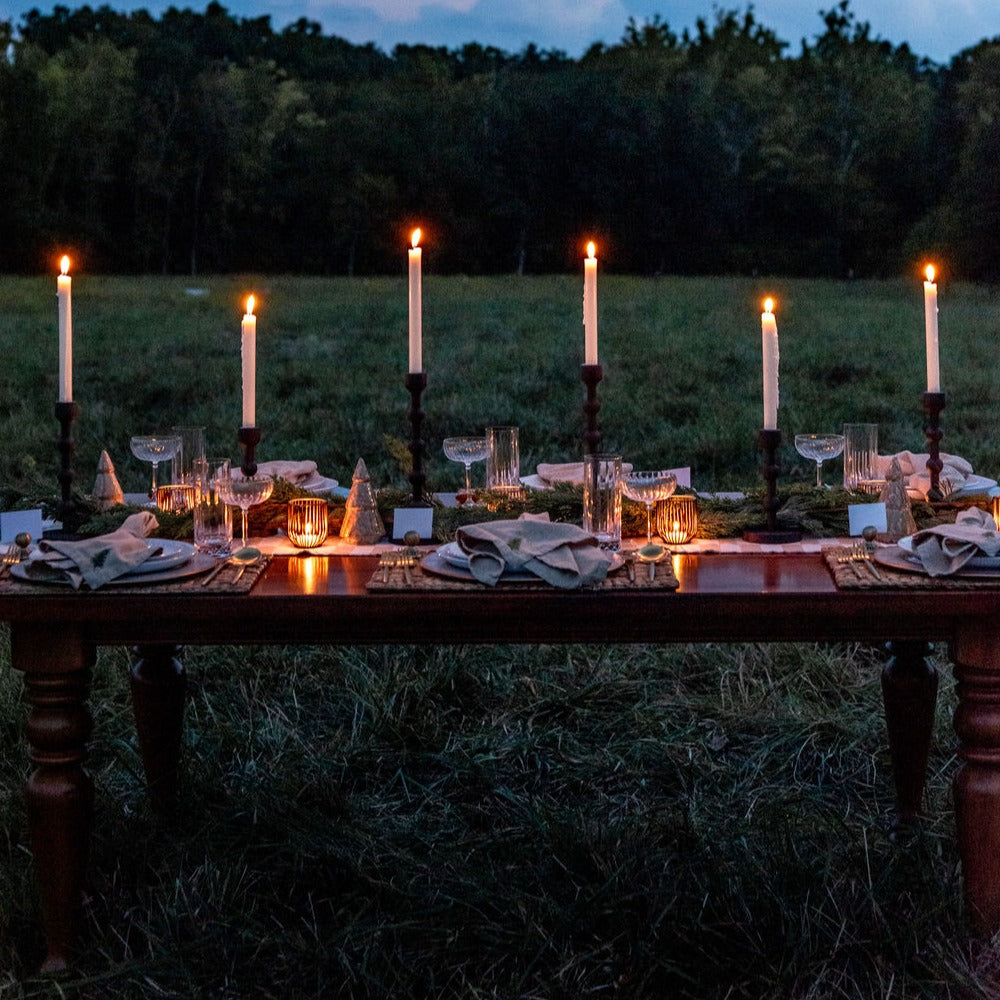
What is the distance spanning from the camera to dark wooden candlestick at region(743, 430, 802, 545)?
Answer: 2377 mm

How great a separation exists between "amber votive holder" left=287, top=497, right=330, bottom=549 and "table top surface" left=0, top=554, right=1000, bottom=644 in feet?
1.19

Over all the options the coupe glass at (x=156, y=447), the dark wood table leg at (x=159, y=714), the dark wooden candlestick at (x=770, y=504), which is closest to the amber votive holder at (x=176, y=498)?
the coupe glass at (x=156, y=447)

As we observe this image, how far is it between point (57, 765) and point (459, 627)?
728 millimetres

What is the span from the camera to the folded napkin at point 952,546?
6.74 ft

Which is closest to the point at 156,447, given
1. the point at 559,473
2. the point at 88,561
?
the point at 88,561

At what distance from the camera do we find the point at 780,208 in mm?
17156

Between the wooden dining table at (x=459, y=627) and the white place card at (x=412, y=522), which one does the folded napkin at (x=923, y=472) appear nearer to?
the wooden dining table at (x=459, y=627)

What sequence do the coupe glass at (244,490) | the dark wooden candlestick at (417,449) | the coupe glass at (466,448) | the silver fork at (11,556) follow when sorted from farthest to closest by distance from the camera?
the coupe glass at (466,448)
the dark wooden candlestick at (417,449)
the coupe glass at (244,490)
the silver fork at (11,556)

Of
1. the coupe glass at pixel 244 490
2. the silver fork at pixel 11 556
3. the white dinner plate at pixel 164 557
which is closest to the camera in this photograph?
the white dinner plate at pixel 164 557

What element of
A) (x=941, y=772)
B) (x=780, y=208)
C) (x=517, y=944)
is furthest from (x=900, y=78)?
(x=517, y=944)

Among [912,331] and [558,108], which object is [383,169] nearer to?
[558,108]

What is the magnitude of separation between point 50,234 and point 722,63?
10.5 m

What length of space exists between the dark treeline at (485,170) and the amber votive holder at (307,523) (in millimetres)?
14384

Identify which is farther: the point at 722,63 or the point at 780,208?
the point at 722,63
